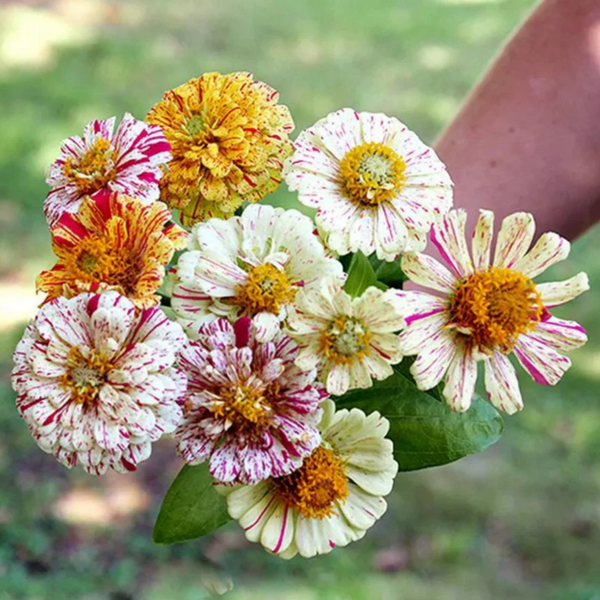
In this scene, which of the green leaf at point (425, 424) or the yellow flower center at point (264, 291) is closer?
the yellow flower center at point (264, 291)

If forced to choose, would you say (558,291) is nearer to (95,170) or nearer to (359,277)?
(359,277)

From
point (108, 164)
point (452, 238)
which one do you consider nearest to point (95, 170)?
point (108, 164)

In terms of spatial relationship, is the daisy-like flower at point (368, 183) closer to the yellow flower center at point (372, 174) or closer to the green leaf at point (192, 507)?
the yellow flower center at point (372, 174)

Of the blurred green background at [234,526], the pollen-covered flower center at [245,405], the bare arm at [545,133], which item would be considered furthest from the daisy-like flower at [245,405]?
the bare arm at [545,133]

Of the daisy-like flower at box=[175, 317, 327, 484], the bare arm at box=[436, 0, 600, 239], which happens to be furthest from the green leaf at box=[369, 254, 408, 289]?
the bare arm at box=[436, 0, 600, 239]

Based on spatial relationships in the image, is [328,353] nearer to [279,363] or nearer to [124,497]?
[279,363]
